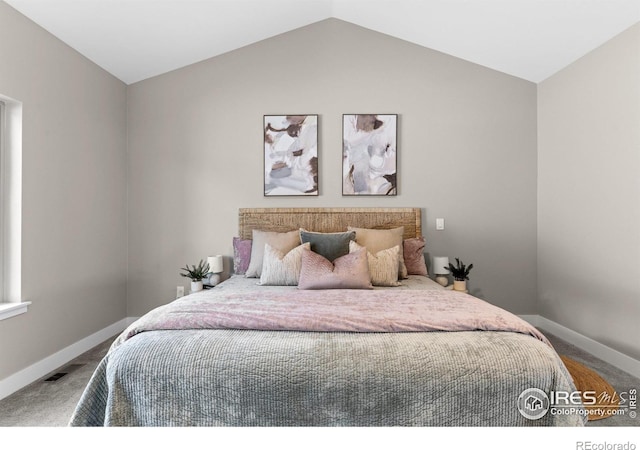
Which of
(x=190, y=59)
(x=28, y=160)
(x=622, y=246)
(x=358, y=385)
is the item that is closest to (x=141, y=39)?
(x=190, y=59)

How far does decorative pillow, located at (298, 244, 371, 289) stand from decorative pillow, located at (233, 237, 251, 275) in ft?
2.76

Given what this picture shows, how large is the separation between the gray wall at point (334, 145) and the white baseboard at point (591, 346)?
0.16 meters

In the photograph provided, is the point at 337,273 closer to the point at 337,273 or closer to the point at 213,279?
the point at 337,273

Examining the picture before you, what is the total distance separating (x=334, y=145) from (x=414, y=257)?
1.31 meters

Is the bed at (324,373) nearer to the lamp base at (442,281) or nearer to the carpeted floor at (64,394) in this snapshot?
the carpeted floor at (64,394)

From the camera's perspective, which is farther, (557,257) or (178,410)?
(557,257)

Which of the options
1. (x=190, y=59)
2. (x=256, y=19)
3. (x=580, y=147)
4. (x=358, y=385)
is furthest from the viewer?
(x=190, y=59)

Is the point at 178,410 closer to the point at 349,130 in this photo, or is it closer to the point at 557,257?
the point at 349,130

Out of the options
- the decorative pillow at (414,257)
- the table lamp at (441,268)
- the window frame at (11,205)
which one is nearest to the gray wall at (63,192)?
the window frame at (11,205)

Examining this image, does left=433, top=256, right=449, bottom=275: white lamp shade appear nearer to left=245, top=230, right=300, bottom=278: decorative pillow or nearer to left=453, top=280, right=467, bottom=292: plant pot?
left=453, top=280, right=467, bottom=292: plant pot

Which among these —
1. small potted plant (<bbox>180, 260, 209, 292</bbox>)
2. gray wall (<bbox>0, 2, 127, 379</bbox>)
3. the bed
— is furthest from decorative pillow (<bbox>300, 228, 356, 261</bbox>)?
gray wall (<bbox>0, 2, 127, 379</bbox>)

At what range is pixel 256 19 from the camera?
332 cm

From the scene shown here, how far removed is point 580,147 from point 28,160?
13.5ft

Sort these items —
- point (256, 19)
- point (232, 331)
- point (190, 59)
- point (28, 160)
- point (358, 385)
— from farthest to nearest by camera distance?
point (190, 59) < point (256, 19) < point (28, 160) < point (232, 331) < point (358, 385)
